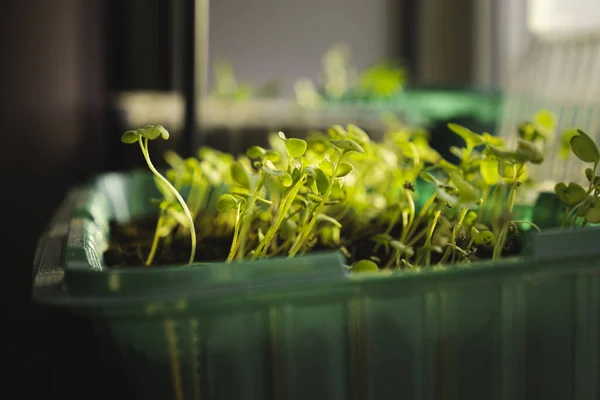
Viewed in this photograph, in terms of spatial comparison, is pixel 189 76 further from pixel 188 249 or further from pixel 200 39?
pixel 188 249

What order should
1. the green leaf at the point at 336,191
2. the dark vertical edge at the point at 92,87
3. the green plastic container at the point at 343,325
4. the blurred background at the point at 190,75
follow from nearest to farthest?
the green plastic container at the point at 343,325 < the green leaf at the point at 336,191 < the blurred background at the point at 190,75 < the dark vertical edge at the point at 92,87

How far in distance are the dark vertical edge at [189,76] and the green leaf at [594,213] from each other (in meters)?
0.70

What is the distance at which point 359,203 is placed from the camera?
77 cm

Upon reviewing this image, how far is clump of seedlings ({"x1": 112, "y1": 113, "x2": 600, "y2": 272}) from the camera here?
20.8 inches

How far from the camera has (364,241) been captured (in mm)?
726

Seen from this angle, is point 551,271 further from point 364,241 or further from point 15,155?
point 15,155

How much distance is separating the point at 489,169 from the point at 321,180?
8.0 inches

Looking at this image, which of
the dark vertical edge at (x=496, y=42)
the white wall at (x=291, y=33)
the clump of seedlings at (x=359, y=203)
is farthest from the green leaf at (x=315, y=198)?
the dark vertical edge at (x=496, y=42)

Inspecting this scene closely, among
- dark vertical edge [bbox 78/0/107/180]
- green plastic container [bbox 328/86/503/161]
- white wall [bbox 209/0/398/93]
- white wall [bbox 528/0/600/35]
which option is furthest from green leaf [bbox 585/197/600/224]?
white wall [bbox 209/0/398/93]

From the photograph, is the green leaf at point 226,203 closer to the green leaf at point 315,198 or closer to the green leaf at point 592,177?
the green leaf at point 315,198

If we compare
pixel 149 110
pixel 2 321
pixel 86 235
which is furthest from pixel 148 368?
pixel 149 110

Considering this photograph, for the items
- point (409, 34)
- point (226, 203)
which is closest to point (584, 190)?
point (226, 203)

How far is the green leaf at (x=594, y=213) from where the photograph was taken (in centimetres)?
52

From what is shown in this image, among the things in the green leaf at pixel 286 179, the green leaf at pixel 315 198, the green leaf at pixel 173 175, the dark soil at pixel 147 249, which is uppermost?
the green leaf at pixel 286 179
